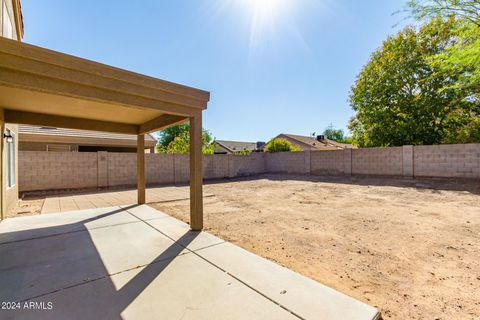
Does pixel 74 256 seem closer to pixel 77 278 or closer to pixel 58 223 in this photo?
pixel 77 278

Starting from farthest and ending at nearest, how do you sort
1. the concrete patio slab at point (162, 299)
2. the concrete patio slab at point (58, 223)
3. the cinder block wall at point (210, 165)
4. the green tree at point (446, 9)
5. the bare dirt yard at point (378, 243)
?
1. the cinder block wall at point (210, 165)
2. the green tree at point (446, 9)
3. the concrete patio slab at point (58, 223)
4. the bare dirt yard at point (378, 243)
5. the concrete patio slab at point (162, 299)

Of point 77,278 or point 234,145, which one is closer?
point 77,278

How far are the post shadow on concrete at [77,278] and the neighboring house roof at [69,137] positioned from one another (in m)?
9.64

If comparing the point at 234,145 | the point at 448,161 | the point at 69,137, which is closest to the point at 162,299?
the point at 448,161

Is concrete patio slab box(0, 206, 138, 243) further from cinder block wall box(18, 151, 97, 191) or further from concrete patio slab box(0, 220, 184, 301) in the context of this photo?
cinder block wall box(18, 151, 97, 191)

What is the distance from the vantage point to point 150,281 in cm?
241

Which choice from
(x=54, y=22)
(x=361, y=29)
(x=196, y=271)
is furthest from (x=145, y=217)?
(x=361, y=29)

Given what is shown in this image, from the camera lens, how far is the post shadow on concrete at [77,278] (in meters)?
1.90

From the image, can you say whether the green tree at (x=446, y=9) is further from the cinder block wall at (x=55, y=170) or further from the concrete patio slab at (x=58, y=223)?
the cinder block wall at (x=55, y=170)

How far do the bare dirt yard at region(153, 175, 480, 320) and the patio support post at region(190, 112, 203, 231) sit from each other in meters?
0.50

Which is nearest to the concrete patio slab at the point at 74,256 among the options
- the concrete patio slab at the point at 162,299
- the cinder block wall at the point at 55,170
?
the concrete patio slab at the point at 162,299

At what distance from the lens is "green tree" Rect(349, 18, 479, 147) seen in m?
14.1

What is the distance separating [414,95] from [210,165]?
14617 millimetres

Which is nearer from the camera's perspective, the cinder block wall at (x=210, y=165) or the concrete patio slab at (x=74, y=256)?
the concrete patio slab at (x=74, y=256)
